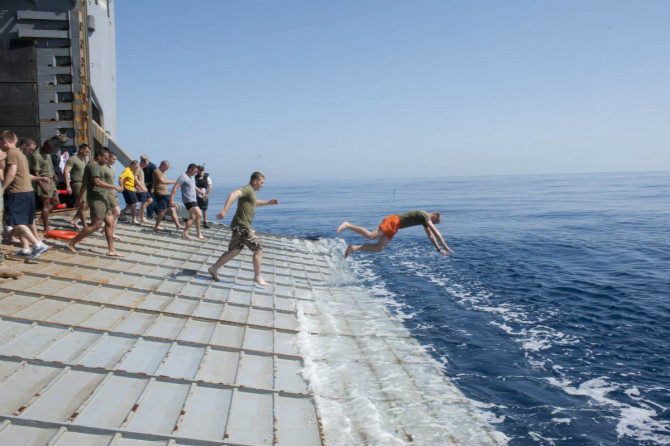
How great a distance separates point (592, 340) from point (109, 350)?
8.59m

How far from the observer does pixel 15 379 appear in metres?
4.41

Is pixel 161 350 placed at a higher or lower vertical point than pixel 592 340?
higher

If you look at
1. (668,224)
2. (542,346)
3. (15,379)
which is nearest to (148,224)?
(15,379)

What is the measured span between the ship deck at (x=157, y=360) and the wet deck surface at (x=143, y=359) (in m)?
Answer: 0.02

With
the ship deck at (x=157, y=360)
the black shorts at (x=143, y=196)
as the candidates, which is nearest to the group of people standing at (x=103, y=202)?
the ship deck at (x=157, y=360)

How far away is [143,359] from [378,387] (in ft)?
10.1

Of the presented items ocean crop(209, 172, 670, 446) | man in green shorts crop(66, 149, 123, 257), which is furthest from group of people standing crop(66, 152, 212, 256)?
ocean crop(209, 172, 670, 446)

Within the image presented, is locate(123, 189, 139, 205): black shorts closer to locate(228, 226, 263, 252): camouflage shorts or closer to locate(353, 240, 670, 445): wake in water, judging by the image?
locate(228, 226, 263, 252): camouflage shorts

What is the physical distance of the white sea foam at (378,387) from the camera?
16.7ft

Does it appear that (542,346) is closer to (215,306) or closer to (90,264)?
(215,306)

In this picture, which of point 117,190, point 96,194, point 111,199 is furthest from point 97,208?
point 111,199

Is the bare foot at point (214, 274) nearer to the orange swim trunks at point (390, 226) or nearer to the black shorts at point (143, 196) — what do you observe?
the orange swim trunks at point (390, 226)

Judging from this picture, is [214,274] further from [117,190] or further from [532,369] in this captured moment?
[532,369]

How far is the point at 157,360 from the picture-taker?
5449 mm
